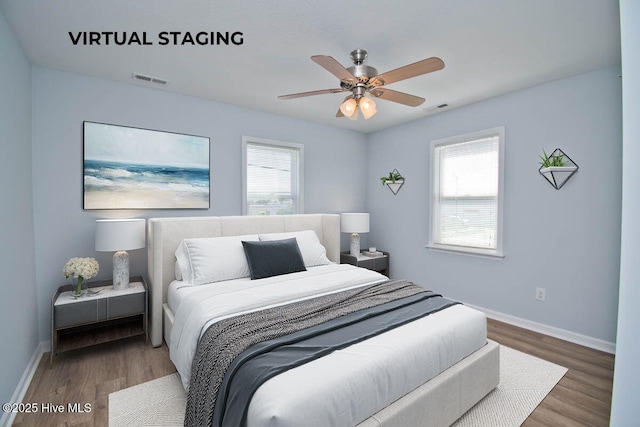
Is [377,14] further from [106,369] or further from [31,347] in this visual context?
[31,347]

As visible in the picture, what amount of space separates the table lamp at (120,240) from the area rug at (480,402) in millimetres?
1067

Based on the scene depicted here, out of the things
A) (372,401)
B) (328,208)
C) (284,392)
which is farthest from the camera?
(328,208)

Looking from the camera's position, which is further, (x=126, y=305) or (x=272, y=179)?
(x=272, y=179)

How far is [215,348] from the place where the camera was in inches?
65.9

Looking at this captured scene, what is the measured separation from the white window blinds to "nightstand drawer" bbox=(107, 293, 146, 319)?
1589 mm

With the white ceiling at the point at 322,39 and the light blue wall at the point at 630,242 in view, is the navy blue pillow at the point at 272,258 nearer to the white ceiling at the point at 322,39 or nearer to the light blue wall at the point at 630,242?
the white ceiling at the point at 322,39

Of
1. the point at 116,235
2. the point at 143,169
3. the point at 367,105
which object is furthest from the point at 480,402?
the point at 143,169

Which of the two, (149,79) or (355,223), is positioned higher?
(149,79)

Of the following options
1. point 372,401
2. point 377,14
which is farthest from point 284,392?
point 377,14

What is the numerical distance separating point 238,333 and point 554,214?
3.25 meters

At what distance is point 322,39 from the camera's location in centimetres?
231

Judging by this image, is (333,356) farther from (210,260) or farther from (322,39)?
(322,39)

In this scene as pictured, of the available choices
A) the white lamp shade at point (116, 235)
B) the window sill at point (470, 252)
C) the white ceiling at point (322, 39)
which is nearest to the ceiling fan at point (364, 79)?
the white ceiling at point (322, 39)

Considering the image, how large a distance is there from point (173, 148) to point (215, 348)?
2.50 meters
